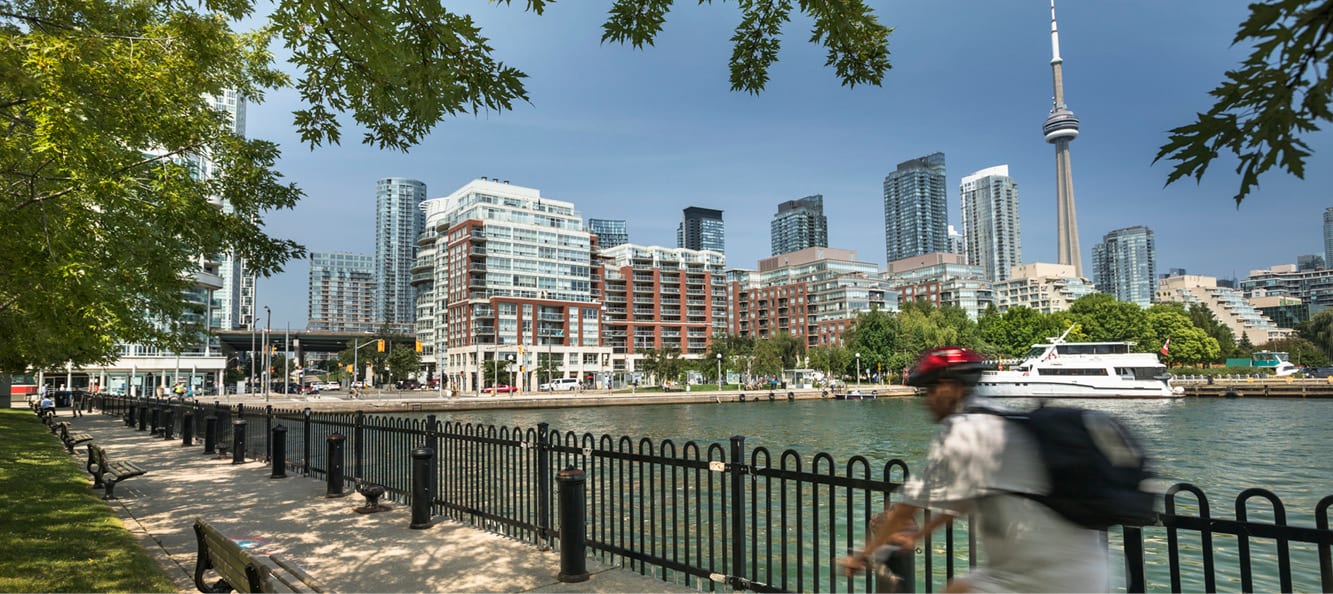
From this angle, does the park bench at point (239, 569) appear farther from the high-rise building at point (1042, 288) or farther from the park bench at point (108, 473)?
the high-rise building at point (1042, 288)

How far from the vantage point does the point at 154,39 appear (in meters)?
7.78

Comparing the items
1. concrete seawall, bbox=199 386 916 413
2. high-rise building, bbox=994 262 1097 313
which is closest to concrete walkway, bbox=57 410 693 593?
concrete seawall, bbox=199 386 916 413

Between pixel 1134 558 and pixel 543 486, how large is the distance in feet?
18.3

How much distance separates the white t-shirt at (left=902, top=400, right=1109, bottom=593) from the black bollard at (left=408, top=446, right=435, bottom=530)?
22.4 feet

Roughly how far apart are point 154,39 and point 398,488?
6.38m

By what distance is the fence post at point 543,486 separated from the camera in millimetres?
7457

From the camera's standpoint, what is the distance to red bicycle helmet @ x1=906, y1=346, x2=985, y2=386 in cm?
309

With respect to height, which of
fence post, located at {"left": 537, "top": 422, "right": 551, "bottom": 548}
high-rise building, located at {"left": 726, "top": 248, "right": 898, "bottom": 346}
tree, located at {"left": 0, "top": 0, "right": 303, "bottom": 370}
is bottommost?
fence post, located at {"left": 537, "top": 422, "right": 551, "bottom": 548}

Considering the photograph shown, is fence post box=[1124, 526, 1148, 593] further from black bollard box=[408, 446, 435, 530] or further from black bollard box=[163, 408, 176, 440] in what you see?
black bollard box=[163, 408, 176, 440]

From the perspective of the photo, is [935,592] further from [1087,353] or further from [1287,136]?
[1087,353]

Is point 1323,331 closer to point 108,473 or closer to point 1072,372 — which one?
point 1072,372

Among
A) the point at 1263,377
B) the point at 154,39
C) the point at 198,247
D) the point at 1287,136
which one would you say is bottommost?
the point at 1263,377

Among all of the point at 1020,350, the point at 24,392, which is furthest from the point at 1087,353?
the point at 24,392

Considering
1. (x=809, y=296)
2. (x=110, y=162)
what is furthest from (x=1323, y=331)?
(x=110, y=162)
